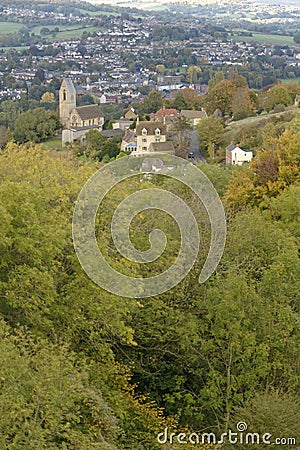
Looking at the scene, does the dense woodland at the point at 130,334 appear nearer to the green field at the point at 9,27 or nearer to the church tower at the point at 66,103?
the church tower at the point at 66,103

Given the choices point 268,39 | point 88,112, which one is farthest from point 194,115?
point 268,39

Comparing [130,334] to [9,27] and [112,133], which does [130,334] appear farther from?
[9,27]

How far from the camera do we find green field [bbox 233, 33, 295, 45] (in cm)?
17751

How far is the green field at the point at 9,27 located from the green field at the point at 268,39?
6053cm

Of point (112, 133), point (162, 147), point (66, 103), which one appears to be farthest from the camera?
point (66, 103)

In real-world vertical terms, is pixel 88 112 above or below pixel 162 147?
above

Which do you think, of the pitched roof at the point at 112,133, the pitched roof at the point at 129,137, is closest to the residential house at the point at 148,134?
the pitched roof at the point at 129,137

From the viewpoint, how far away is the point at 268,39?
182375mm

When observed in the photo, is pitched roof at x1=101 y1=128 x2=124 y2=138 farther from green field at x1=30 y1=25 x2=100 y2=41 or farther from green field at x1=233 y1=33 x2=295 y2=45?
green field at x1=233 y1=33 x2=295 y2=45

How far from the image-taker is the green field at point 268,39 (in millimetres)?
177512

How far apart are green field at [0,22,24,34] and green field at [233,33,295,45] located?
60528 mm

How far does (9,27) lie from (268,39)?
72243 millimetres

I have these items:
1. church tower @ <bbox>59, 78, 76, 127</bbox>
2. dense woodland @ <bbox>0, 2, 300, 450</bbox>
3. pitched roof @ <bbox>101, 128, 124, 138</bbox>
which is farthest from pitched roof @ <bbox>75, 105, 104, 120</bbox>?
dense woodland @ <bbox>0, 2, 300, 450</bbox>

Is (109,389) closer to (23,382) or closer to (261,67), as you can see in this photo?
(23,382)
